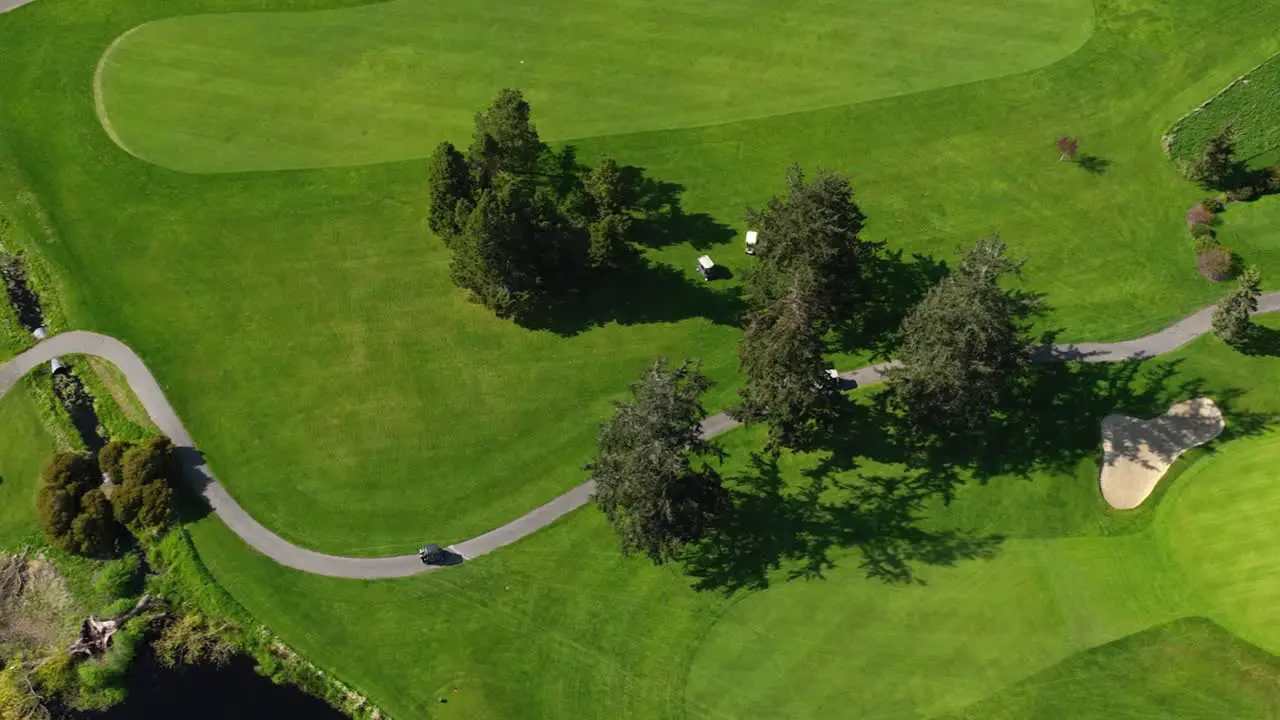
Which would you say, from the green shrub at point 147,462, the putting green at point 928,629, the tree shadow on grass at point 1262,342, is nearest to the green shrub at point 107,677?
the green shrub at point 147,462

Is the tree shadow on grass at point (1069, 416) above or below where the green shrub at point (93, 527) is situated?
above

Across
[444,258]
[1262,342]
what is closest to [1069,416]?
[1262,342]

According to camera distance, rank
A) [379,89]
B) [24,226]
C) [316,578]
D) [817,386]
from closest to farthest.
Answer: [817,386]
[316,578]
[24,226]
[379,89]

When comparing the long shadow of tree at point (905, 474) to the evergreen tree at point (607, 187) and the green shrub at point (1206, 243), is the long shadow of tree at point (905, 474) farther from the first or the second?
the evergreen tree at point (607, 187)

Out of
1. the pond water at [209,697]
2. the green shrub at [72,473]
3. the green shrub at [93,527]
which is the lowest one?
the pond water at [209,697]

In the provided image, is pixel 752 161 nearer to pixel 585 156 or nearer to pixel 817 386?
pixel 585 156

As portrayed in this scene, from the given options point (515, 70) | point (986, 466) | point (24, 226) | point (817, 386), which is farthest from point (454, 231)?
point (986, 466)
